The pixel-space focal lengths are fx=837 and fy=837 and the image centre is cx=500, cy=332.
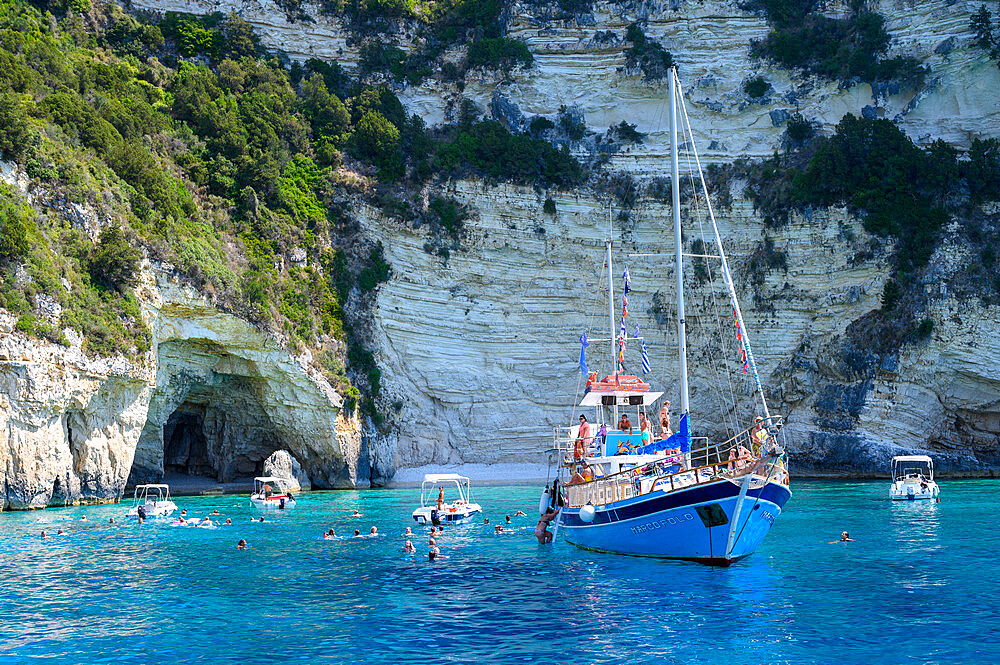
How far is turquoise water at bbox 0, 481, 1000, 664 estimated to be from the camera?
1354cm

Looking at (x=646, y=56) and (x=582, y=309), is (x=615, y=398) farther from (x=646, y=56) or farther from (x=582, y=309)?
(x=646, y=56)

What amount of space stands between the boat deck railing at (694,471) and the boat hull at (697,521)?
30cm

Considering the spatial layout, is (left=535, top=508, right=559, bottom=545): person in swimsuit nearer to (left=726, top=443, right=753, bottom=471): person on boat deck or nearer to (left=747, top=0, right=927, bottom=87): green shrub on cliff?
(left=726, top=443, right=753, bottom=471): person on boat deck

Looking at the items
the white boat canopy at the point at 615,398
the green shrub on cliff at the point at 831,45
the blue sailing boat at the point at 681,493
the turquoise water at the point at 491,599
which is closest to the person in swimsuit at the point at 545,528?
the turquoise water at the point at 491,599

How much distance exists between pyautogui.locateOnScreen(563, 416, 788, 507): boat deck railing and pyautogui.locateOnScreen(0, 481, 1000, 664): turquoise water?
1830mm

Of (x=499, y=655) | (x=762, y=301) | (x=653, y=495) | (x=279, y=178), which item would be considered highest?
(x=279, y=178)

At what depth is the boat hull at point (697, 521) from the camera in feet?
64.2

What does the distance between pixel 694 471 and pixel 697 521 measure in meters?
1.18

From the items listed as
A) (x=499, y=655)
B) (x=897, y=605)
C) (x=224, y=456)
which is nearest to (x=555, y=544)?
(x=897, y=605)

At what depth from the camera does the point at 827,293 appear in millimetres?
56594

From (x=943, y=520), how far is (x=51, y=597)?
2801 centimetres

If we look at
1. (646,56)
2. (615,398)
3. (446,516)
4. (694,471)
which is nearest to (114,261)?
(446,516)

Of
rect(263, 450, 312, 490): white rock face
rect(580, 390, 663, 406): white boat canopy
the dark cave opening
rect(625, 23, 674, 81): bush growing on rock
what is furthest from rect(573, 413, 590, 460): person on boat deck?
rect(625, 23, 674, 81): bush growing on rock

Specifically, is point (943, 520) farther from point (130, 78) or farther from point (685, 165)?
point (130, 78)
